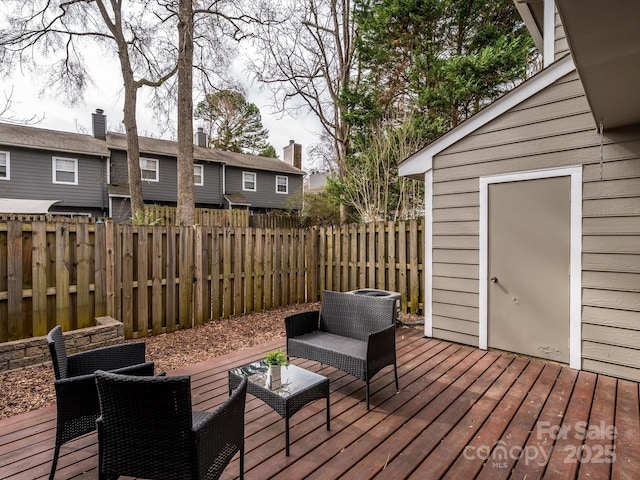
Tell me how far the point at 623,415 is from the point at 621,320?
3.61ft

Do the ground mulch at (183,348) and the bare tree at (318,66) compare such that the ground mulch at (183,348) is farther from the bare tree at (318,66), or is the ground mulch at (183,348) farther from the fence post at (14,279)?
the bare tree at (318,66)

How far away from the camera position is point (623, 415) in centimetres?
271

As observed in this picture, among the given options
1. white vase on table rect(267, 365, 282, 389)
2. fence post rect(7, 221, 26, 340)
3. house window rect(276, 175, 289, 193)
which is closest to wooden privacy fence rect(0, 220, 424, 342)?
fence post rect(7, 221, 26, 340)

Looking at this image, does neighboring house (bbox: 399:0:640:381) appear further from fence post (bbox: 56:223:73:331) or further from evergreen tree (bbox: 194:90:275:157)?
evergreen tree (bbox: 194:90:275:157)

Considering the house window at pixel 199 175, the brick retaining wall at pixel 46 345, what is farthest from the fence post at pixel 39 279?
the house window at pixel 199 175

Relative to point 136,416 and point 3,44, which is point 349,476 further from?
point 3,44

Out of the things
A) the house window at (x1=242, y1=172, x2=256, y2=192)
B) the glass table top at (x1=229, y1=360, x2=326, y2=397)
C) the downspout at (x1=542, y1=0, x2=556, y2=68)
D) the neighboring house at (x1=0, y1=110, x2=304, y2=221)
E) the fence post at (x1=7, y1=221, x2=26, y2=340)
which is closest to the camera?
the glass table top at (x1=229, y1=360, x2=326, y2=397)

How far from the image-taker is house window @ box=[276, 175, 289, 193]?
67.6 ft

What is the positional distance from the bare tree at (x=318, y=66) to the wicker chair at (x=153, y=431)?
392 inches

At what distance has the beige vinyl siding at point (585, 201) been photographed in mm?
3359

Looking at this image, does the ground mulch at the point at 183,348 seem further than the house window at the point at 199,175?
No

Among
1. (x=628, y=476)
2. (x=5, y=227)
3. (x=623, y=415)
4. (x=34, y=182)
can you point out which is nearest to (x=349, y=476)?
(x=628, y=476)

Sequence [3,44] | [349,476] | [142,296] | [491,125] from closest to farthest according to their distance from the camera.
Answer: [349,476] → [491,125] → [142,296] → [3,44]

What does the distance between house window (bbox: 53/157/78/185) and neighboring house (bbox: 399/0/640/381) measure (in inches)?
634
